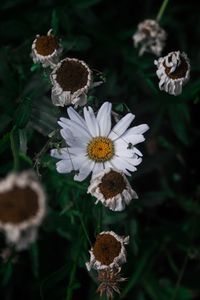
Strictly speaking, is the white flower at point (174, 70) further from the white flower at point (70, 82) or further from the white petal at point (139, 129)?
the white flower at point (70, 82)

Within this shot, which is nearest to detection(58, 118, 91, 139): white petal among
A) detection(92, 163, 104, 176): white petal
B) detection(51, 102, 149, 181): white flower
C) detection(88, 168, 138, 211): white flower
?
detection(51, 102, 149, 181): white flower

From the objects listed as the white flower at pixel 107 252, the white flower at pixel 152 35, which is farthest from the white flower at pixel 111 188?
the white flower at pixel 152 35

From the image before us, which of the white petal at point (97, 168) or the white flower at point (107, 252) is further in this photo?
the white petal at point (97, 168)

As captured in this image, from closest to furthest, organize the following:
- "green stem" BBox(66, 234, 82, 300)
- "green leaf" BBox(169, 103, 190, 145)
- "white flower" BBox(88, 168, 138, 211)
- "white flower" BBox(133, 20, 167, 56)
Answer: "white flower" BBox(88, 168, 138, 211) → "green stem" BBox(66, 234, 82, 300) → "white flower" BBox(133, 20, 167, 56) → "green leaf" BBox(169, 103, 190, 145)

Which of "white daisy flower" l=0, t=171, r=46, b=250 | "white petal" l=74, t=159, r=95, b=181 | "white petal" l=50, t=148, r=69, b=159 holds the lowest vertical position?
"white petal" l=74, t=159, r=95, b=181

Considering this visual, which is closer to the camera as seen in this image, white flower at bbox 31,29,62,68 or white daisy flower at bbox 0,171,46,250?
white daisy flower at bbox 0,171,46,250

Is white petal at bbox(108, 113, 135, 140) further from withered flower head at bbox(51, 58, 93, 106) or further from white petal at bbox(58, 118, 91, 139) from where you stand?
withered flower head at bbox(51, 58, 93, 106)

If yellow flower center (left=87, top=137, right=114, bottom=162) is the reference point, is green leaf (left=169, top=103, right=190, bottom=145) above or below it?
below
